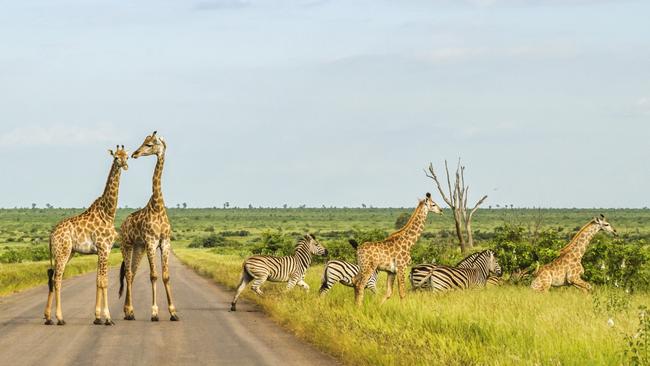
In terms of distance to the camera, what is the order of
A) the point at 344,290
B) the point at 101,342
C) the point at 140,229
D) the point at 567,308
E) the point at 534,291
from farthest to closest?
the point at 344,290
the point at 534,291
the point at 140,229
the point at 567,308
the point at 101,342

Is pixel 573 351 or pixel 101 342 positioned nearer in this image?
pixel 573 351

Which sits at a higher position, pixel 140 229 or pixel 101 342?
pixel 140 229

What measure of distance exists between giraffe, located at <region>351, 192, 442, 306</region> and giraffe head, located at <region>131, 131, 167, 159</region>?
4.98 meters

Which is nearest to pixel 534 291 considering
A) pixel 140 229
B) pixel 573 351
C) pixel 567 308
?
pixel 567 308

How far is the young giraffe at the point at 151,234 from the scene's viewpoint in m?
21.0

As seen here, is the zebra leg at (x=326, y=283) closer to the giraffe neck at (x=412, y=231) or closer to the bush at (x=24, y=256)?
the giraffe neck at (x=412, y=231)

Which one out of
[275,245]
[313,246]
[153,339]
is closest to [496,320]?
[153,339]

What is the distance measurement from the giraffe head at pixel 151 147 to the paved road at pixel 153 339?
366cm

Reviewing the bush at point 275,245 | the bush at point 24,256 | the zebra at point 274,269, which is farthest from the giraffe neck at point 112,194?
the bush at point 24,256

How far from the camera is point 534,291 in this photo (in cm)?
2366

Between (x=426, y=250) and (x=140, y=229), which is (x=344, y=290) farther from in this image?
(x=426, y=250)

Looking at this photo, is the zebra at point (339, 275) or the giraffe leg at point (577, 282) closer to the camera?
the zebra at point (339, 275)

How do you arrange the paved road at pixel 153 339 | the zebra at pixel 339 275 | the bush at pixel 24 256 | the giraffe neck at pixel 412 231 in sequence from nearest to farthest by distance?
the paved road at pixel 153 339, the giraffe neck at pixel 412 231, the zebra at pixel 339 275, the bush at pixel 24 256

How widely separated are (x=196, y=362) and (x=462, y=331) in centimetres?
437
